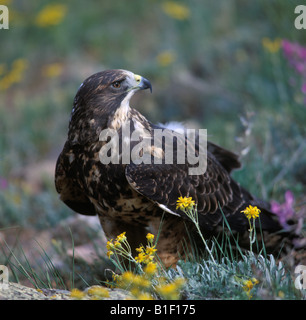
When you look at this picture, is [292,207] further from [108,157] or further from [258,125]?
[258,125]

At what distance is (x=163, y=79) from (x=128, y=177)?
5.93 meters

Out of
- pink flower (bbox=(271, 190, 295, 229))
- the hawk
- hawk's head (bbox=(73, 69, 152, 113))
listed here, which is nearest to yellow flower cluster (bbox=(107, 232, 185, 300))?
the hawk

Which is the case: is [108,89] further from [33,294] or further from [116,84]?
[33,294]

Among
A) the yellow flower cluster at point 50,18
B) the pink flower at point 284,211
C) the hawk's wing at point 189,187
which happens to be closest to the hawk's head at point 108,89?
the hawk's wing at point 189,187

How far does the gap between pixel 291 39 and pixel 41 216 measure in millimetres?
4045

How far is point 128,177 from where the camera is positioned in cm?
300

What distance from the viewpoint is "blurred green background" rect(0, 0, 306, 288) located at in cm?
525

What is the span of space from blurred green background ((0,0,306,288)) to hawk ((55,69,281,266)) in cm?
67

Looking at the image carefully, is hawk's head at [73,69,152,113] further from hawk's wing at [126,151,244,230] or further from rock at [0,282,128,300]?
rock at [0,282,128,300]

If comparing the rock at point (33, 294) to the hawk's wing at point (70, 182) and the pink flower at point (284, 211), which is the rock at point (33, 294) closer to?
the hawk's wing at point (70, 182)

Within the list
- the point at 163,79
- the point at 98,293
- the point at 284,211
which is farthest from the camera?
the point at 163,79

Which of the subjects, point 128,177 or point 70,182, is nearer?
point 128,177

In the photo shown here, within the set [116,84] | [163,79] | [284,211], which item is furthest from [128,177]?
[163,79]
